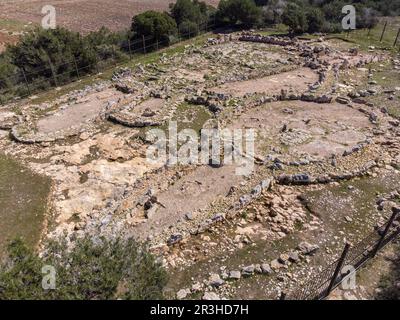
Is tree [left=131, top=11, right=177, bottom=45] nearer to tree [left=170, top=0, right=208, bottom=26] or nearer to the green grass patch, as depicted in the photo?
tree [left=170, top=0, right=208, bottom=26]

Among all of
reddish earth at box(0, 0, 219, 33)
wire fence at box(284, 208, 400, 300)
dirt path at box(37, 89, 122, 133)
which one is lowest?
wire fence at box(284, 208, 400, 300)

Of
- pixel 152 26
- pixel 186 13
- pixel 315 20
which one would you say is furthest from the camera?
pixel 186 13

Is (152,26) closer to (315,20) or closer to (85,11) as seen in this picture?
(315,20)

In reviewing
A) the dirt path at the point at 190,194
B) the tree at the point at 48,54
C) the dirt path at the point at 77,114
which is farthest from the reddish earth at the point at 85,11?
the dirt path at the point at 190,194

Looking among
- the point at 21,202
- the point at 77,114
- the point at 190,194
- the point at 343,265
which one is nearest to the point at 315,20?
the point at 77,114

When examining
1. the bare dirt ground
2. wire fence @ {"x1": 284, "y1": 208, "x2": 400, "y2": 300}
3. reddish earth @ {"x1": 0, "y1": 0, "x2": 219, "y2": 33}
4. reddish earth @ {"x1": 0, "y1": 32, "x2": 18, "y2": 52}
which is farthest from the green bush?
A: wire fence @ {"x1": 284, "y1": 208, "x2": 400, "y2": 300}

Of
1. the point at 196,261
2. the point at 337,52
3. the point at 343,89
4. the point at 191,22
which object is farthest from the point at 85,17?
the point at 196,261
